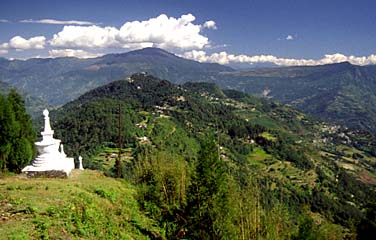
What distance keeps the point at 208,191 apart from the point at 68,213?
6.83 m

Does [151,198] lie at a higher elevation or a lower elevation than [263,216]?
lower

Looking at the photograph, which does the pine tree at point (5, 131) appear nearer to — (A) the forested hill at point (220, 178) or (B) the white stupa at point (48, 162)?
(B) the white stupa at point (48, 162)

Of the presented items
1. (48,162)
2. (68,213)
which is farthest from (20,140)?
(68,213)

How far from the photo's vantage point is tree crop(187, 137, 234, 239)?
61.1 ft

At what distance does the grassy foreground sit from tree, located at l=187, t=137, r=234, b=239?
382cm

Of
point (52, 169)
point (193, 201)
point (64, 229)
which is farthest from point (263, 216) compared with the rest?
point (52, 169)

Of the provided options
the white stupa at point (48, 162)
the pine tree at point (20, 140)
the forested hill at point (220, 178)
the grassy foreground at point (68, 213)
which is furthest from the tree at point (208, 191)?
the pine tree at point (20, 140)

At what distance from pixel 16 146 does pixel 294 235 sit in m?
25.9

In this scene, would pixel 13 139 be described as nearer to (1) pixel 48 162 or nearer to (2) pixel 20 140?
(2) pixel 20 140

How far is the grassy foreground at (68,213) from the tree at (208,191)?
3.82 meters

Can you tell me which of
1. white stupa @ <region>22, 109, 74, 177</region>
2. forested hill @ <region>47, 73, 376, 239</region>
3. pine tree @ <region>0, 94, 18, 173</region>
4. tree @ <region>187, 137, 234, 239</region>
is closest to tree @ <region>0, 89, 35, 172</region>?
pine tree @ <region>0, 94, 18, 173</region>

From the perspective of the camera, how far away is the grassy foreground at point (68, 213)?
15.0m

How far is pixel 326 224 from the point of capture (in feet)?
82.3

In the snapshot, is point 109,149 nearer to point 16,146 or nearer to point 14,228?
point 16,146
